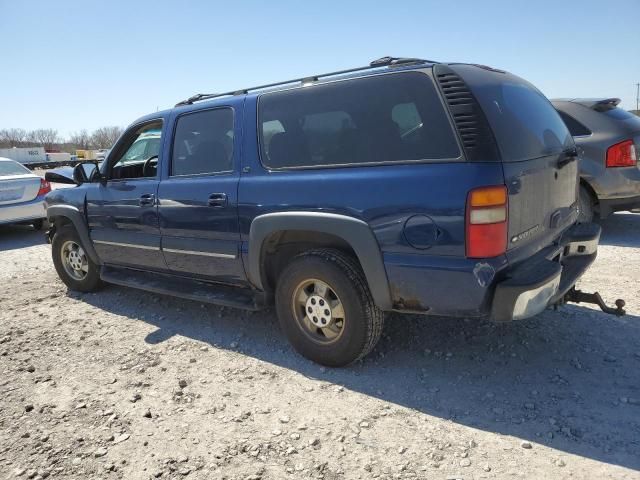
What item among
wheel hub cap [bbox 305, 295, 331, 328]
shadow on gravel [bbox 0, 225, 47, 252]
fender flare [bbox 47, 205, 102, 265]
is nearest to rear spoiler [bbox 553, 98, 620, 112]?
wheel hub cap [bbox 305, 295, 331, 328]

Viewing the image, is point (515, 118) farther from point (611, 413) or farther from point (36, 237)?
point (36, 237)

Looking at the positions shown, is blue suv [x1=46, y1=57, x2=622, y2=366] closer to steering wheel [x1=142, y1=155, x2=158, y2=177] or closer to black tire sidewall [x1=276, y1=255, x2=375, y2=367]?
black tire sidewall [x1=276, y1=255, x2=375, y2=367]

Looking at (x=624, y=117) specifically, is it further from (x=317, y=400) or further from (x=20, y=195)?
(x=20, y=195)

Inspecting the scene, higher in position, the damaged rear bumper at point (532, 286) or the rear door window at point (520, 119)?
the rear door window at point (520, 119)

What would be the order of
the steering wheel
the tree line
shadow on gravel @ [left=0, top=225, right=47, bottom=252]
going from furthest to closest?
the tree line
shadow on gravel @ [left=0, top=225, right=47, bottom=252]
the steering wheel

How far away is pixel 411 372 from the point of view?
316 cm

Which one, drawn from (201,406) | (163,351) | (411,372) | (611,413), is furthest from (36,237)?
(611,413)

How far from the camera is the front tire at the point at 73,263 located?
16.7ft

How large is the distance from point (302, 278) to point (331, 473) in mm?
1283

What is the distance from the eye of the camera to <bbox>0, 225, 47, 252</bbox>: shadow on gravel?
821 cm

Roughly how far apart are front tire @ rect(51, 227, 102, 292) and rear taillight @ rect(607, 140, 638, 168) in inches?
238

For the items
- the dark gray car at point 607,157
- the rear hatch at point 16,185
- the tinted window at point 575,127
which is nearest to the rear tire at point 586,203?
the dark gray car at point 607,157

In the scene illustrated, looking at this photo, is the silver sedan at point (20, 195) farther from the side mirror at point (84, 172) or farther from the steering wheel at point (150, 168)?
the steering wheel at point (150, 168)

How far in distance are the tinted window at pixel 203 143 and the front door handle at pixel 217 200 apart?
0.21 meters
